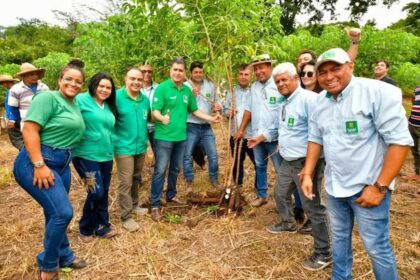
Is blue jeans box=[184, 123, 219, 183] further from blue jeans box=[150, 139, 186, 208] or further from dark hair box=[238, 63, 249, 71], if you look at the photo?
dark hair box=[238, 63, 249, 71]

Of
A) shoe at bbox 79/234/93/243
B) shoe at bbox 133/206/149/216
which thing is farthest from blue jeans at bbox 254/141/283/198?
shoe at bbox 79/234/93/243

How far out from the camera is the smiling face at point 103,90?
10.0 ft

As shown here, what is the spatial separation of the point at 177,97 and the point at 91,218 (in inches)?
65.9

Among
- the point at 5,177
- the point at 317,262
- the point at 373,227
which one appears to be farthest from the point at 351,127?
the point at 5,177

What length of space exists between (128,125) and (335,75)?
7.30 ft

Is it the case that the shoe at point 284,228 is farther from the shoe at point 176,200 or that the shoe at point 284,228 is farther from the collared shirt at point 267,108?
the shoe at point 176,200

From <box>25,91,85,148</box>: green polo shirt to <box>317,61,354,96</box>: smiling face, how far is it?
6.14 feet

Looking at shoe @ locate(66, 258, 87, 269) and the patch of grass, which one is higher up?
shoe @ locate(66, 258, 87, 269)

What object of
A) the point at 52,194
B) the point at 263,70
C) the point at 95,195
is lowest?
the point at 95,195

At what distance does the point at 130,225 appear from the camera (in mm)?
3686

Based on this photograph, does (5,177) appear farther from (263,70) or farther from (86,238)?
(263,70)

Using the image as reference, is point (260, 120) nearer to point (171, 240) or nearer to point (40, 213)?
point (171, 240)

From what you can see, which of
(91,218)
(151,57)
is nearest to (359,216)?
(91,218)

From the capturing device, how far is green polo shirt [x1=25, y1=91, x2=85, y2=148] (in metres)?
2.35
